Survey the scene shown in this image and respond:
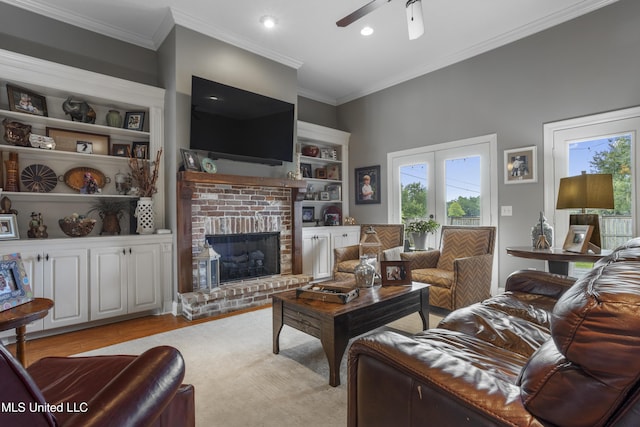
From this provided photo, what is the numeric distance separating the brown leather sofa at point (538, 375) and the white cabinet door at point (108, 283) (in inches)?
113

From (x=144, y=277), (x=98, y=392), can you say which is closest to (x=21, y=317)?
(x=98, y=392)

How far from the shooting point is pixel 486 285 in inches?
132

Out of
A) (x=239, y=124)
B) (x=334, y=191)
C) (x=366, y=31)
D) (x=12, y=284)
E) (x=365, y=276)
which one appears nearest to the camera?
(x=12, y=284)

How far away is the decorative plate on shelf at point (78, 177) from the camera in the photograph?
3240 mm

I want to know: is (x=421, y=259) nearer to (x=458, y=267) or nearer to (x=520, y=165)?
(x=458, y=267)

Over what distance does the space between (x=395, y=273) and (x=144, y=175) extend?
9.20ft

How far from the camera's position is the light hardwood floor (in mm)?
2518

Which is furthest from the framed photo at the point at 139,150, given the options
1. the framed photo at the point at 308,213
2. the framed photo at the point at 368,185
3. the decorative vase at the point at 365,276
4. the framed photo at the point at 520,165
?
the framed photo at the point at 520,165

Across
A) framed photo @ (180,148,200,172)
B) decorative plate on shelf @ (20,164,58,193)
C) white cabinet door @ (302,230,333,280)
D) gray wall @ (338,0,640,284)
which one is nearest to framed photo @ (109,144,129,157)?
decorative plate on shelf @ (20,164,58,193)

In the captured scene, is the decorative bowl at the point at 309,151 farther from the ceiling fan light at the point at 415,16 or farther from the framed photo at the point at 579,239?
the framed photo at the point at 579,239

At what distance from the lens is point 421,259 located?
368 cm

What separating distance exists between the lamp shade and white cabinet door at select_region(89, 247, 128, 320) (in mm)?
4170

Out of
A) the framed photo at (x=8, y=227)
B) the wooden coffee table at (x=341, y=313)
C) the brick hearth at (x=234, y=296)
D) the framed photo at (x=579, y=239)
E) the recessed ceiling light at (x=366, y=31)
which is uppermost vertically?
A: the recessed ceiling light at (x=366, y=31)

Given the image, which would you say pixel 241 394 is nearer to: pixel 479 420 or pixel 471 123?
pixel 479 420
